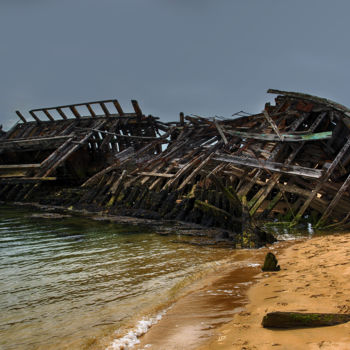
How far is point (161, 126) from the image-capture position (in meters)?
21.8

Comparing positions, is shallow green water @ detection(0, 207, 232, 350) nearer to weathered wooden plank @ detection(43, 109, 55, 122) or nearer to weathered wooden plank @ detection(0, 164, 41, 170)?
weathered wooden plank @ detection(0, 164, 41, 170)

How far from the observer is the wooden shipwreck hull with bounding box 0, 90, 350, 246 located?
30.8 feet

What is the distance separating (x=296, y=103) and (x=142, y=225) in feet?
24.2

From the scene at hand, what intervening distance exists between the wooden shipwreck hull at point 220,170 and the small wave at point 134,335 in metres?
3.92

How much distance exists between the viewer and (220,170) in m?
12.0

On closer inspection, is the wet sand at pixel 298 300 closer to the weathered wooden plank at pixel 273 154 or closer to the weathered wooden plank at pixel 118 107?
the weathered wooden plank at pixel 273 154

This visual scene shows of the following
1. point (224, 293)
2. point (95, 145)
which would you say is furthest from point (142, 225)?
point (95, 145)

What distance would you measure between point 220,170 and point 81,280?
7.85m

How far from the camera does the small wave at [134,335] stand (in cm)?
292

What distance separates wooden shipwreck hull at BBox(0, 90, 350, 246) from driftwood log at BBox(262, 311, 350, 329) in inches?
171

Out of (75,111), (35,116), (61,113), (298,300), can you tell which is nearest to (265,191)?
(298,300)

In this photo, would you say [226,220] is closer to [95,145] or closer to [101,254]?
[101,254]

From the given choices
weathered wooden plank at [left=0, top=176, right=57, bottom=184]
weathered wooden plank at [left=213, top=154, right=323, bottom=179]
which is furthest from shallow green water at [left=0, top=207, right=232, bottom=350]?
weathered wooden plank at [left=0, top=176, right=57, bottom=184]

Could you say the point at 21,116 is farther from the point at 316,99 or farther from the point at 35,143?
the point at 316,99
